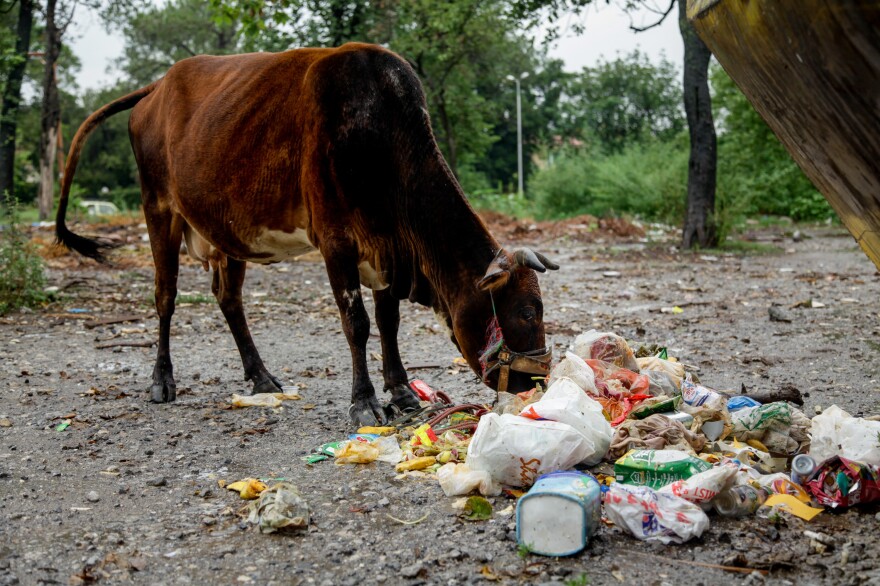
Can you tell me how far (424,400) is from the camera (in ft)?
17.8

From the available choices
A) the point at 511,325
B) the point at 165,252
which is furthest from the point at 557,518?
the point at 165,252

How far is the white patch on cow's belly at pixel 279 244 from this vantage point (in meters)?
5.32

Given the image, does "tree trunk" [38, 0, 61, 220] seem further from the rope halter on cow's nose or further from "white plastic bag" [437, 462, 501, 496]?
"white plastic bag" [437, 462, 501, 496]

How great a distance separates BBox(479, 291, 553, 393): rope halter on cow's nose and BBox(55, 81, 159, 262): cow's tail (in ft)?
11.3

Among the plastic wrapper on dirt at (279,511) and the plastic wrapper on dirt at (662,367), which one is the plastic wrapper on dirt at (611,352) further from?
the plastic wrapper on dirt at (279,511)

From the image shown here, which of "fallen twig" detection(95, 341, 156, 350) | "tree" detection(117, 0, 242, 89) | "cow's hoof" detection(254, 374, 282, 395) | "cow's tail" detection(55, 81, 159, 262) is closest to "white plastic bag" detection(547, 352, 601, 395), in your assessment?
"cow's hoof" detection(254, 374, 282, 395)

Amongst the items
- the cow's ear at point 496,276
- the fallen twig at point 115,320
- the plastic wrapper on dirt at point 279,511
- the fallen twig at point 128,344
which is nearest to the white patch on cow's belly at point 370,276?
the cow's ear at point 496,276

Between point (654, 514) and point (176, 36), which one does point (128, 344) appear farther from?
point (176, 36)

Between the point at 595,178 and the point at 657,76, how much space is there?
26420 millimetres

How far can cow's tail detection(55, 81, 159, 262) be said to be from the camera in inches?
254

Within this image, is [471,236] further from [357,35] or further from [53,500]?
[357,35]

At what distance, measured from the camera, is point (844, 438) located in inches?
141

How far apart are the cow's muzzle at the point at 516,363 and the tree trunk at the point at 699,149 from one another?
10.8m

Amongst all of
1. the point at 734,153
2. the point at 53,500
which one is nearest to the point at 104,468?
the point at 53,500
